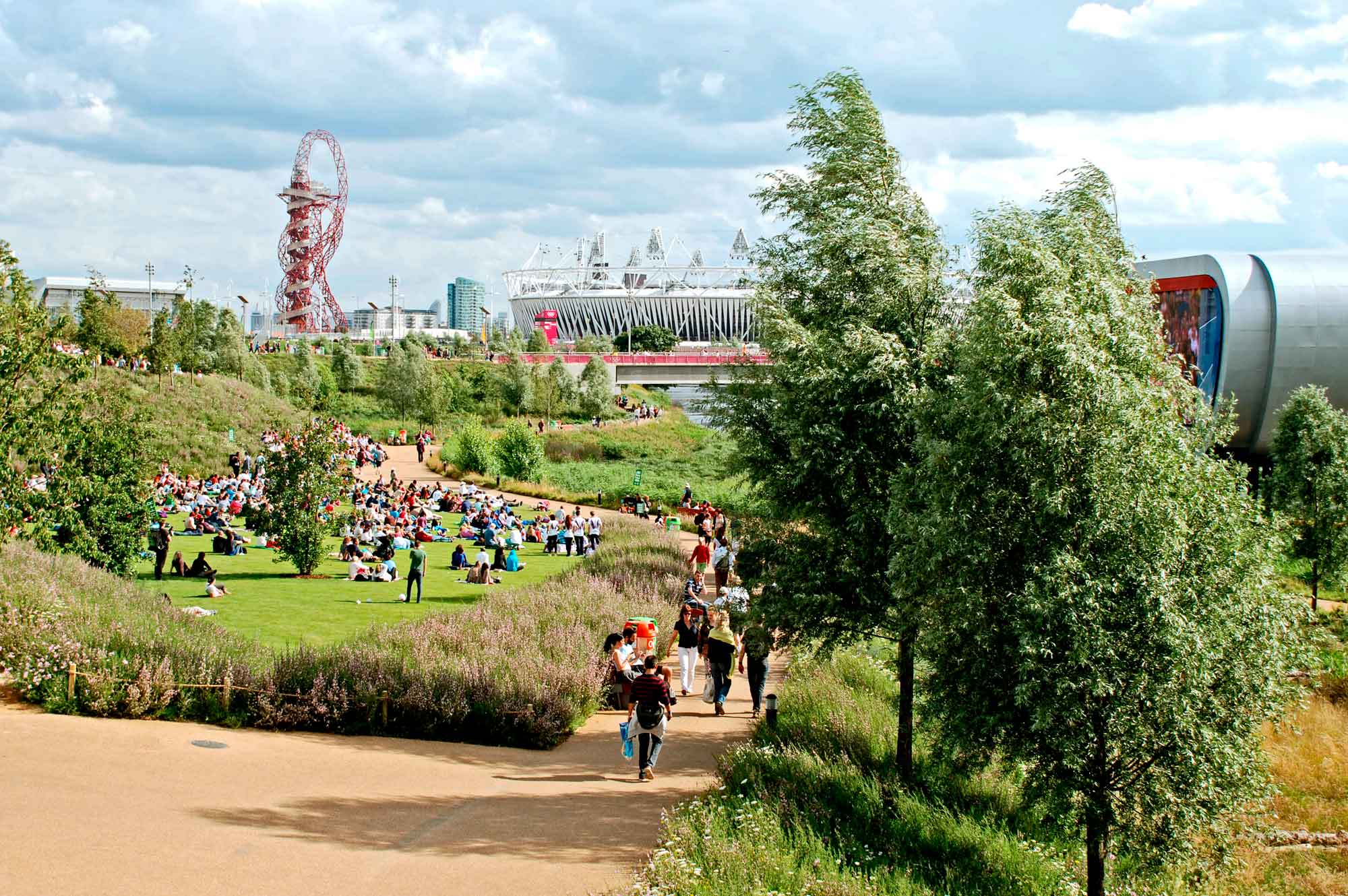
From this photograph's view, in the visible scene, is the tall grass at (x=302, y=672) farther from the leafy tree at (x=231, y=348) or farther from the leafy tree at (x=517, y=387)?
the leafy tree at (x=517, y=387)

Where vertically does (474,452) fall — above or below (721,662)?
above

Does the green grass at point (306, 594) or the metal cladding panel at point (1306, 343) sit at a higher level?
the metal cladding panel at point (1306, 343)

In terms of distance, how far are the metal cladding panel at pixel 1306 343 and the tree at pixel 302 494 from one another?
3615cm

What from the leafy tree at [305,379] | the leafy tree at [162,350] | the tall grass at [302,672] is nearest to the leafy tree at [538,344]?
the leafy tree at [305,379]

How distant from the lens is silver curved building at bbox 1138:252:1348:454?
4100 cm

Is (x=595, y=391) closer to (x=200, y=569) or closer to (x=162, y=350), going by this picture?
(x=162, y=350)

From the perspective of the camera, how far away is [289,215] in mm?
111250

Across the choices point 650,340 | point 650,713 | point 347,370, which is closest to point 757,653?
point 650,713

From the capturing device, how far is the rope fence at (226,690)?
38.7ft

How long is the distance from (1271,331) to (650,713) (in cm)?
3958

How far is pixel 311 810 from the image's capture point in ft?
30.1

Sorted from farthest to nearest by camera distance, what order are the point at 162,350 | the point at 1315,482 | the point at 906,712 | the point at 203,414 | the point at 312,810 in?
the point at 203,414 < the point at 162,350 < the point at 1315,482 < the point at 906,712 < the point at 312,810

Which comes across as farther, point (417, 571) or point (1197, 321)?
point (1197, 321)

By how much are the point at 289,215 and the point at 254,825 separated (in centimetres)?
11284
